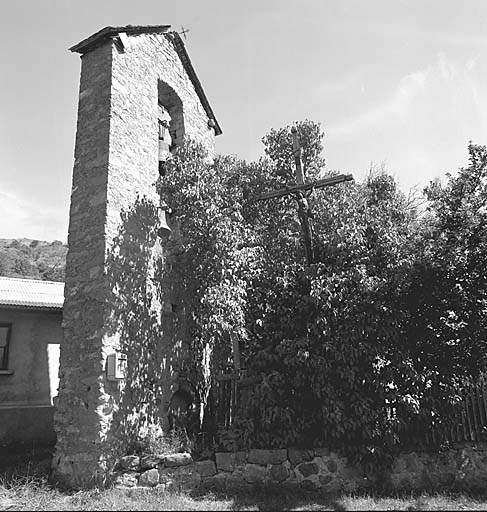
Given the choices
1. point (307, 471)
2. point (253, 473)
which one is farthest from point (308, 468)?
point (253, 473)

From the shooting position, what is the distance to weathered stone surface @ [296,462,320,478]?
736cm

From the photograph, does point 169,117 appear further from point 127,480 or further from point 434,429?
point 434,429

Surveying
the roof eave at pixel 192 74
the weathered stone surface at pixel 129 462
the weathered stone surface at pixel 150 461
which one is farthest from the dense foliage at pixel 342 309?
the roof eave at pixel 192 74

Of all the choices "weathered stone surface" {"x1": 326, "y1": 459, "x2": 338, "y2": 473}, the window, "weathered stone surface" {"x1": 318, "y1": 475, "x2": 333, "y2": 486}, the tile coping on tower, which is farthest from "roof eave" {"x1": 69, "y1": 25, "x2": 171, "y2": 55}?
"weathered stone surface" {"x1": 318, "y1": 475, "x2": 333, "y2": 486}

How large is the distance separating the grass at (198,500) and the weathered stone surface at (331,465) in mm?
504

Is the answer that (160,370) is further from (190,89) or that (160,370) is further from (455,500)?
(190,89)

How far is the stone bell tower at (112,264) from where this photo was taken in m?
7.16

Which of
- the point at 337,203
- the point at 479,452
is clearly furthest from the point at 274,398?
the point at 337,203

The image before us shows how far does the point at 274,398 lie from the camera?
7637mm

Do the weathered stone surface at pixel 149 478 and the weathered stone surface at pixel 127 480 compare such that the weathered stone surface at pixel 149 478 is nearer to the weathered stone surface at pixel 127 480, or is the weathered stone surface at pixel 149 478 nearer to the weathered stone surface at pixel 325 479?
the weathered stone surface at pixel 127 480

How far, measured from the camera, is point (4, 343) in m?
10.2

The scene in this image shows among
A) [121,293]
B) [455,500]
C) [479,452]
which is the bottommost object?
[455,500]

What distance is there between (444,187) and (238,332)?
5.04m

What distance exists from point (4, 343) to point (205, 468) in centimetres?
576
